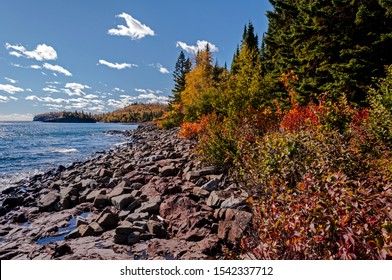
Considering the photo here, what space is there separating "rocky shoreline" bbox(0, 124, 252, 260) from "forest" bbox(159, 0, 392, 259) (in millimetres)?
608

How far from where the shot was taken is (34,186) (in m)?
12.8

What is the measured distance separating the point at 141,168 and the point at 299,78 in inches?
481

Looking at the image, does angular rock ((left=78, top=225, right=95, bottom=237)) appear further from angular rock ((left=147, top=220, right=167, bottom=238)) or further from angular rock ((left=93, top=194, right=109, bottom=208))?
angular rock ((left=93, top=194, right=109, bottom=208))

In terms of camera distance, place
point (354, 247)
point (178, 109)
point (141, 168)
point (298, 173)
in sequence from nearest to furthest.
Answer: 1. point (354, 247)
2. point (298, 173)
3. point (141, 168)
4. point (178, 109)

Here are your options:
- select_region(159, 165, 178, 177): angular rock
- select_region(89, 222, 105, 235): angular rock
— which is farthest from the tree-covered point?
select_region(89, 222, 105, 235): angular rock

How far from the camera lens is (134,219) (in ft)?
21.4

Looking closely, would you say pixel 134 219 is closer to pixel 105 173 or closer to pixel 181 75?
pixel 105 173

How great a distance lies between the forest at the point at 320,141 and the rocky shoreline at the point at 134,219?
608 millimetres

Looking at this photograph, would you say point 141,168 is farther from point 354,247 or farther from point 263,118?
point 354,247

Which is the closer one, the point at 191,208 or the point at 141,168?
the point at 191,208

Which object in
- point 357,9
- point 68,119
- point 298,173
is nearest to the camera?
point 298,173

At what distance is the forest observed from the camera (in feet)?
9.08

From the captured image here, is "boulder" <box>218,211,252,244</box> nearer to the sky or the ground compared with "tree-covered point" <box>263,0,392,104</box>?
nearer to the ground

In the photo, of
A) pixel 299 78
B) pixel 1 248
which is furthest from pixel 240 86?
pixel 1 248
